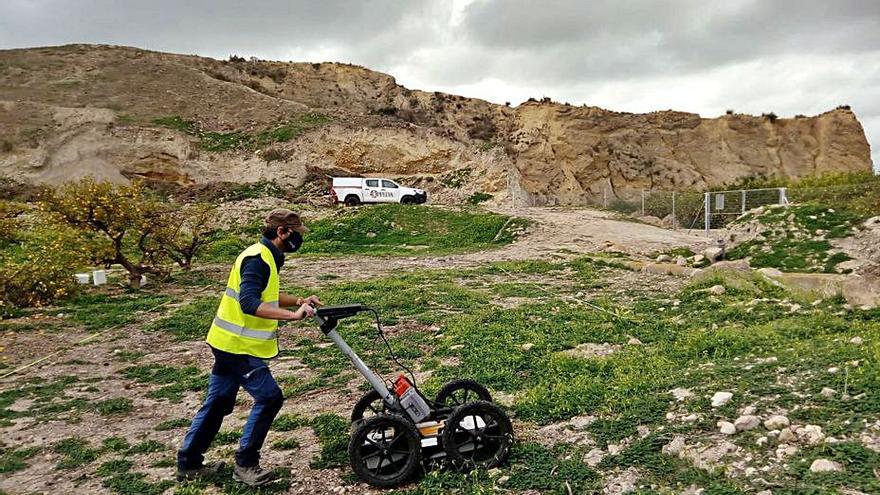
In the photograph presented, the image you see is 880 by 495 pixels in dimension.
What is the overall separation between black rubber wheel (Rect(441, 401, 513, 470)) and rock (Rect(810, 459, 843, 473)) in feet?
5.99

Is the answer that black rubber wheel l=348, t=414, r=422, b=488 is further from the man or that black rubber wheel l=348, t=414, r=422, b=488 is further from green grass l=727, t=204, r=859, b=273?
green grass l=727, t=204, r=859, b=273

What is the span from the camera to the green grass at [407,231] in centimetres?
2055

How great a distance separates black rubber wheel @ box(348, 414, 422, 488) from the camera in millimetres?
3949

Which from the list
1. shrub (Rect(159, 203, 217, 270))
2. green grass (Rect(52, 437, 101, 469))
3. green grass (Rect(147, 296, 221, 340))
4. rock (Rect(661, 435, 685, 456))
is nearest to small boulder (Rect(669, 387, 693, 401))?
rock (Rect(661, 435, 685, 456))

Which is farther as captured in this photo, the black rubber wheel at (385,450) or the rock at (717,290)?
the rock at (717,290)

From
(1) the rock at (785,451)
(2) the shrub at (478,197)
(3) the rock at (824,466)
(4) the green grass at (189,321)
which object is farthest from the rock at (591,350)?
(2) the shrub at (478,197)

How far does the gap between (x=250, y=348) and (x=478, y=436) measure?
1.74 meters

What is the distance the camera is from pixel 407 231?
890 inches

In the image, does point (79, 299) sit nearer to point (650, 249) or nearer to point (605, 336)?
point (605, 336)

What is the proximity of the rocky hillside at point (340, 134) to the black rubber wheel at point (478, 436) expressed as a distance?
27044 mm

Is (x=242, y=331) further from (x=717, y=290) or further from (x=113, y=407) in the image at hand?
(x=717, y=290)

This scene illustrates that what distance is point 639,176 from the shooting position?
43562 mm

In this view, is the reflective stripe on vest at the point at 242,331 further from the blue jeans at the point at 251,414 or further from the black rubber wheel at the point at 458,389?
the black rubber wheel at the point at 458,389

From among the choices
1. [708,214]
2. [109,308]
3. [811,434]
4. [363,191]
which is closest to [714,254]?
[708,214]
